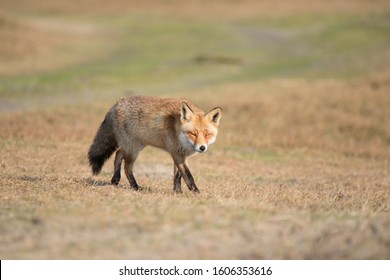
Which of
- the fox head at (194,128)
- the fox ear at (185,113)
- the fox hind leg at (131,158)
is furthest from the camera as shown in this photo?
the fox hind leg at (131,158)

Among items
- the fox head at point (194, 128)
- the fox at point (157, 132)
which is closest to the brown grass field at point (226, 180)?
the fox at point (157, 132)

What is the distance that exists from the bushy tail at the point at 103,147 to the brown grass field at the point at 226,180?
0.46 m

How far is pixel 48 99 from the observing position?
25.9m

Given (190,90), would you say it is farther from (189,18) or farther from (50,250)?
(189,18)

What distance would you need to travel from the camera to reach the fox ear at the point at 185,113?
9.80 m

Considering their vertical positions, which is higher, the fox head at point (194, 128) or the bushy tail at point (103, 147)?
the fox head at point (194, 128)

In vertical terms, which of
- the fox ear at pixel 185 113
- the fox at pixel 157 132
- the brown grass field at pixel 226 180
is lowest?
the brown grass field at pixel 226 180

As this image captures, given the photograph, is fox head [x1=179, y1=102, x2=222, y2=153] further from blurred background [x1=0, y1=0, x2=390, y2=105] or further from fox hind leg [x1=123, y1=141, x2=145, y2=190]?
blurred background [x1=0, y1=0, x2=390, y2=105]

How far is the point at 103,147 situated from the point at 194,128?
224 centimetres

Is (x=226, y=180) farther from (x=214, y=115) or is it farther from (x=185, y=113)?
(x=185, y=113)

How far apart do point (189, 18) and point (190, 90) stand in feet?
125

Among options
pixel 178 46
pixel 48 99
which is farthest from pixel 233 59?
pixel 48 99

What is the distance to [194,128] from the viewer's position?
9.80 m

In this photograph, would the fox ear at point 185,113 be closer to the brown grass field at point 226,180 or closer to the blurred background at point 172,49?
the brown grass field at point 226,180
